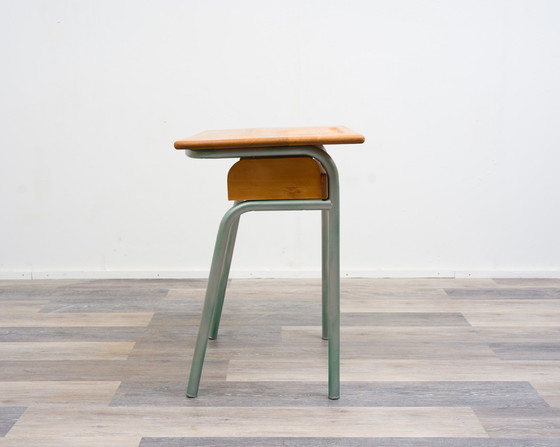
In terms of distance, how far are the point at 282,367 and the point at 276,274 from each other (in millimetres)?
946

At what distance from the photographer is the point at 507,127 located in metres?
2.62

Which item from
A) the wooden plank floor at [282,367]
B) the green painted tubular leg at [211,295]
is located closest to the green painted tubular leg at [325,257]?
the wooden plank floor at [282,367]

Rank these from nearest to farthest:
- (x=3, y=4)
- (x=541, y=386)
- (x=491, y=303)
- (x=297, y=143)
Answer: (x=297, y=143) < (x=541, y=386) < (x=491, y=303) < (x=3, y=4)

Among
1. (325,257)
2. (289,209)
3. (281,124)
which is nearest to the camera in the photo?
(289,209)

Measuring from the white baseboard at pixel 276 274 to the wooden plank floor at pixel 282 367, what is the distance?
0.10 metres

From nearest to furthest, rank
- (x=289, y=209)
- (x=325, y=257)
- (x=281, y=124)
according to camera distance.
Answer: (x=289, y=209) < (x=325, y=257) < (x=281, y=124)

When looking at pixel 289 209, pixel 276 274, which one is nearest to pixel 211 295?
pixel 289 209

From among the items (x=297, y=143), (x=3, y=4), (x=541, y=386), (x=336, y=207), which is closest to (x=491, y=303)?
(x=541, y=386)

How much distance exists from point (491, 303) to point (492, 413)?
901 mm

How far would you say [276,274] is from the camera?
8.91ft

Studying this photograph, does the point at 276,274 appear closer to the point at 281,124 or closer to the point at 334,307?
the point at 281,124

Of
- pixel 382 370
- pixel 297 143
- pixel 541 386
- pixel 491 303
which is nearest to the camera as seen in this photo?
pixel 297 143

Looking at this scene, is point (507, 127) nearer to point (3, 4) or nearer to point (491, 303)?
point (491, 303)

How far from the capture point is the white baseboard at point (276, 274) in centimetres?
270
